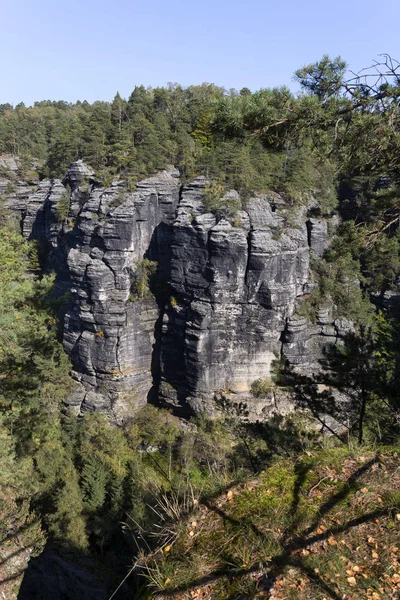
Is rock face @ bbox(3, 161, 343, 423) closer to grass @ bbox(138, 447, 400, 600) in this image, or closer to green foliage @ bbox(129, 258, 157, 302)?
green foliage @ bbox(129, 258, 157, 302)

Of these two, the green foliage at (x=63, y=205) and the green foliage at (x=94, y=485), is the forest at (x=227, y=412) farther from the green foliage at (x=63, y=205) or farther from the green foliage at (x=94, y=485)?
the green foliage at (x=63, y=205)

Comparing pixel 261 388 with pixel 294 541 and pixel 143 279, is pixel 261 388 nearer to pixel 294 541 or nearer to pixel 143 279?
pixel 143 279

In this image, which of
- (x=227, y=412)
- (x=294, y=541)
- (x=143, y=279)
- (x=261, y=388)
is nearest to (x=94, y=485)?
(x=227, y=412)

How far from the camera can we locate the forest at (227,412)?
8.94 ft

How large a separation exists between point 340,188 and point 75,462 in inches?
1093

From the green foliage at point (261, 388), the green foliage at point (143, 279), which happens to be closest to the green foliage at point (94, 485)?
the green foliage at point (261, 388)

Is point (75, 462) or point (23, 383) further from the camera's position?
point (75, 462)

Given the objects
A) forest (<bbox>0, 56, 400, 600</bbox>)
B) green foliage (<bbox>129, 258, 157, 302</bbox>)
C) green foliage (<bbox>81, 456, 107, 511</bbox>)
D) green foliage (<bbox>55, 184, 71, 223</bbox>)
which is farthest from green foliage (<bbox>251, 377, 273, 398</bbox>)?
green foliage (<bbox>55, 184, 71, 223</bbox>)

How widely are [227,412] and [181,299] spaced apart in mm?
8564

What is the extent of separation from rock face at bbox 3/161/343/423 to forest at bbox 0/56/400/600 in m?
0.98

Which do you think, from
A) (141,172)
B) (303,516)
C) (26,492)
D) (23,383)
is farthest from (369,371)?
(141,172)

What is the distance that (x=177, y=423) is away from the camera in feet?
70.9

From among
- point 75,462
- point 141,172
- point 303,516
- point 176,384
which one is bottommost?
point 75,462

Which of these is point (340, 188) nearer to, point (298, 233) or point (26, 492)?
point (298, 233)
